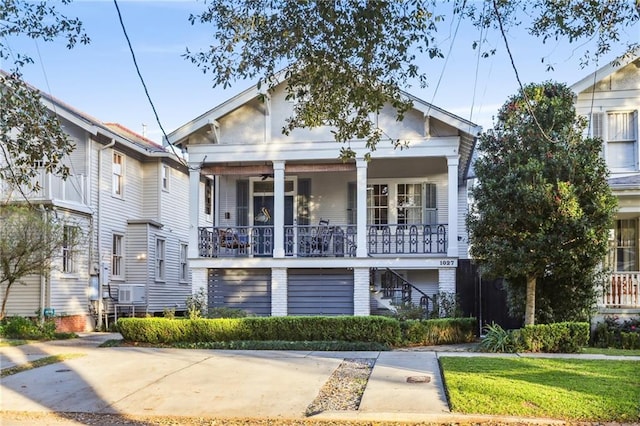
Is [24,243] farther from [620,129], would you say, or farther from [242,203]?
[620,129]

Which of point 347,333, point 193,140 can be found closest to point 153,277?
point 193,140

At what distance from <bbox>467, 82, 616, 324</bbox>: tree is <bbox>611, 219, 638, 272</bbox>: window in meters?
3.85

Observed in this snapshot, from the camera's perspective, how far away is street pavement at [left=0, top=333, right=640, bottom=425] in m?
9.04

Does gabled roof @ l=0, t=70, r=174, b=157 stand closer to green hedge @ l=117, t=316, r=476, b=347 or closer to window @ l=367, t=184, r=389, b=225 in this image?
green hedge @ l=117, t=316, r=476, b=347

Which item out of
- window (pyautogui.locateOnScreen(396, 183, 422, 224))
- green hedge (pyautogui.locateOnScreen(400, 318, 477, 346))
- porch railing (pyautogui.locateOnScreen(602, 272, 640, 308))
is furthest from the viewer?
window (pyautogui.locateOnScreen(396, 183, 422, 224))

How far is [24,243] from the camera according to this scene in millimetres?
18500

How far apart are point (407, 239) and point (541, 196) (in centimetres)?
725

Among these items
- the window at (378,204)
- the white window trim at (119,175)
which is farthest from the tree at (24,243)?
the window at (378,204)

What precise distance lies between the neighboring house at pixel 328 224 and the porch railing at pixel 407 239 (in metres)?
0.04

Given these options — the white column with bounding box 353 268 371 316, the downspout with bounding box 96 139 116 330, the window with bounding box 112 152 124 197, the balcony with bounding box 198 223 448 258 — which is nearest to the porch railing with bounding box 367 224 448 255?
the balcony with bounding box 198 223 448 258

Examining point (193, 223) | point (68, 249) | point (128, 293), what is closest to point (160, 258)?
point (128, 293)

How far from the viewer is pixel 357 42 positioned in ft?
26.4

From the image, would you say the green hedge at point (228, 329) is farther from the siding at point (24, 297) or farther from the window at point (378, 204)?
the window at point (378, 204)

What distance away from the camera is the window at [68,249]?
20.3 meters
